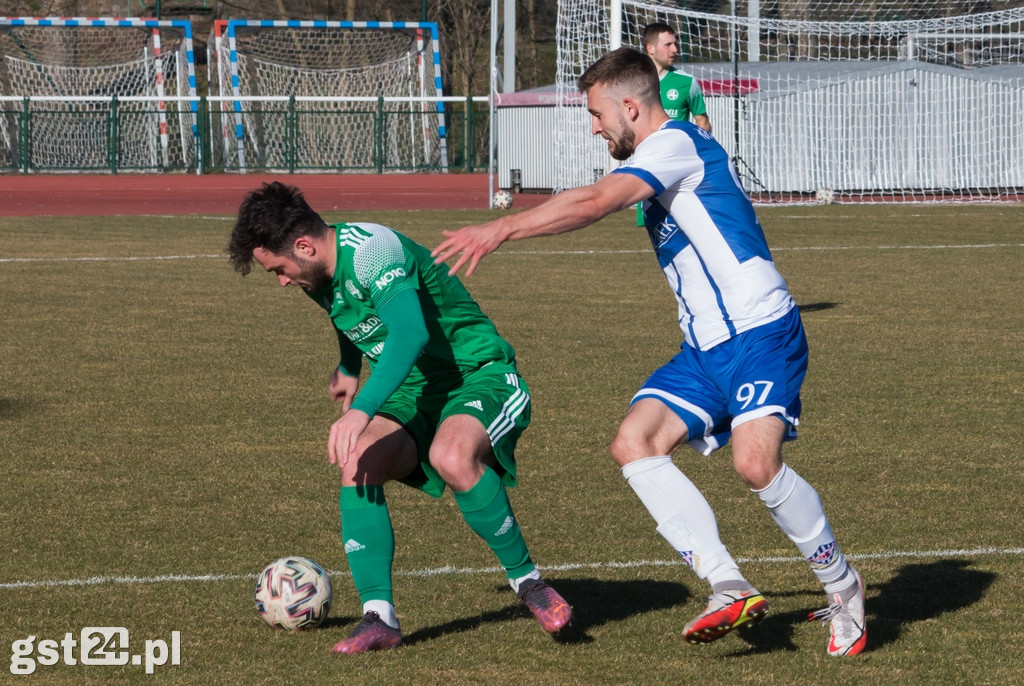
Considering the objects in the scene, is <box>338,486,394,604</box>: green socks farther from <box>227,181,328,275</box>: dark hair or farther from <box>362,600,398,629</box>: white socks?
<box>227,181,328,275</box>: dark hair

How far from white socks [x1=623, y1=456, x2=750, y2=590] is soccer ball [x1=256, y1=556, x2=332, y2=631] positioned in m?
1.02

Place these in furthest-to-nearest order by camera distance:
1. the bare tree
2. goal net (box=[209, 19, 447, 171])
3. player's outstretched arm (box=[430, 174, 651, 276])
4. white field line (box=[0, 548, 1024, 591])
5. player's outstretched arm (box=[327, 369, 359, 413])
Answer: the bare tree → goal net (box=[209, 19, 447, 171]) → white field line (box=[0, 548, 1024, 591]) → player's outstretched arm (box=[327, 369, 359, 413]) → player's outstretched arm (box=[430, 174, 651, 276])

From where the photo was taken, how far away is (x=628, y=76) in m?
4.07

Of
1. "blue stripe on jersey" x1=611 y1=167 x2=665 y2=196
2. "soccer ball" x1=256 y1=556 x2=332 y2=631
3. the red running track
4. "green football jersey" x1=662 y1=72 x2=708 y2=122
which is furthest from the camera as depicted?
the red running track

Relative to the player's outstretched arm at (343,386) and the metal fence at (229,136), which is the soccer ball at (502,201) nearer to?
the metal fence at (229,136)

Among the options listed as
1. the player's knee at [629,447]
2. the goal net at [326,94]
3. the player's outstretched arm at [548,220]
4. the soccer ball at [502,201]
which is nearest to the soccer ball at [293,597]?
the player's knee at [629,447]

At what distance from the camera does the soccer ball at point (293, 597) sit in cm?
418

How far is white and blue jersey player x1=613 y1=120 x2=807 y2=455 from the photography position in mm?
3941

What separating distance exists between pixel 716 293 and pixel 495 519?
0.94 meters

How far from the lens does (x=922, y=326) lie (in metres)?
10.4

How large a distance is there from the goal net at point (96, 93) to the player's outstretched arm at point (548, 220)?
96.8 feet

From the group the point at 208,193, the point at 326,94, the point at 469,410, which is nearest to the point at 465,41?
the point at 326,94

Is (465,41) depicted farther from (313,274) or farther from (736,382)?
(736,382)

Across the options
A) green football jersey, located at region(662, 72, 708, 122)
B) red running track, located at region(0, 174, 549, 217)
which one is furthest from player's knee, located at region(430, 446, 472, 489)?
red running track, located at region(0, 174, 549, 217)
